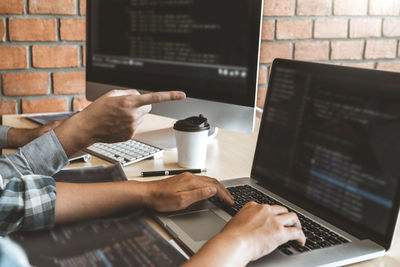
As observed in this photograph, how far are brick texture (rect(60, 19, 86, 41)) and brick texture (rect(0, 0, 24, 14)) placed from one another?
15 cm

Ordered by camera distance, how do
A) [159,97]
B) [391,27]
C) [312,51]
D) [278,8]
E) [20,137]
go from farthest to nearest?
[391,27]
[312,51]
[278,8]
[20,137]
[159,97]

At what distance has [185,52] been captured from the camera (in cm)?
113

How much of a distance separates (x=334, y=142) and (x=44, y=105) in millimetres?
1276

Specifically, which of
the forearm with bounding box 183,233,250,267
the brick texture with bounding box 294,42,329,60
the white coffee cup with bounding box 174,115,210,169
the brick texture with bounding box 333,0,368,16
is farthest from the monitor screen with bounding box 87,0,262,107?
the brick texture with bounding box 333,0,368,16

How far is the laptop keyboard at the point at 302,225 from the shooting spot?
0.62 metres

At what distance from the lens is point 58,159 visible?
0.93m

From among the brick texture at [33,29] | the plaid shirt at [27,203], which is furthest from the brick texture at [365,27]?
the plaid shirt at [27,203]

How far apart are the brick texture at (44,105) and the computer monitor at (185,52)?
1.17 feet

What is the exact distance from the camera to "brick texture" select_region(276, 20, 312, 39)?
6.21 feet

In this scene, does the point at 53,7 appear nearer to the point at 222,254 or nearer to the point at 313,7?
the point at 313,7

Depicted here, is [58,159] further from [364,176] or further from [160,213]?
[364,176]

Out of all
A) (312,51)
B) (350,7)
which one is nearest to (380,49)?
(350,7)

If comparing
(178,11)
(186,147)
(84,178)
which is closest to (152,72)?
(178,11)

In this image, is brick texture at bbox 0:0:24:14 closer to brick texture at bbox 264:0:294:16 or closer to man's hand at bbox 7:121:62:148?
man's hand at bbox 7:121:62:148
